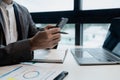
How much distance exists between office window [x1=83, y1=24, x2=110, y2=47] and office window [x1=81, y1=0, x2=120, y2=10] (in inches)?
7.3

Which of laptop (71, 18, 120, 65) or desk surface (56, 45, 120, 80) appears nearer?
desk surface (56, 45, 120, 80)

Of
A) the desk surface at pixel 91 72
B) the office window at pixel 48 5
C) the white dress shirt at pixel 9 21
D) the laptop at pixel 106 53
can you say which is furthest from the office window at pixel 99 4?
the desk surface at pixel 91 72

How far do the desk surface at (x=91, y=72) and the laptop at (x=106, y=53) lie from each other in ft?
0.16

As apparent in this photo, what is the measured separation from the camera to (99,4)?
1.79m

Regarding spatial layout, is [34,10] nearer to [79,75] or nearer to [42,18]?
[42,18]

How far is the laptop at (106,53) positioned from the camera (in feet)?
3.07

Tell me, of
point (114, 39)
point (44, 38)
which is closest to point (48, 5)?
point (114, 39)

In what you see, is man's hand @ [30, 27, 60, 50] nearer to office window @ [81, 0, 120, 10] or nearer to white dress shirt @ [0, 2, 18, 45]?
white dress shirt @ [0, 2, 18, 45]

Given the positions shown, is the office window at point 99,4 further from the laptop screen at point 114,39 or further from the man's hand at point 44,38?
the man's hand at point 44,38

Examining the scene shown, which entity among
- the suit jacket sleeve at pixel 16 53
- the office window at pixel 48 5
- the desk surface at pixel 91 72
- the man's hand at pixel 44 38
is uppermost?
the office window at pixel 48 5

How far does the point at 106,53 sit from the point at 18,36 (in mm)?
698

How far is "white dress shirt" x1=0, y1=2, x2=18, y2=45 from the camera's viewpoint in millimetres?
1356

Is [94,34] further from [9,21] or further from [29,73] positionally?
[29,73]

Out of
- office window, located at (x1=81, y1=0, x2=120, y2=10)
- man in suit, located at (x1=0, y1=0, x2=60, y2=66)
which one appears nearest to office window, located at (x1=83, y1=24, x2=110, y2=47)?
office window, located at (x1=81, y1=0, x2=120, y2=10)
